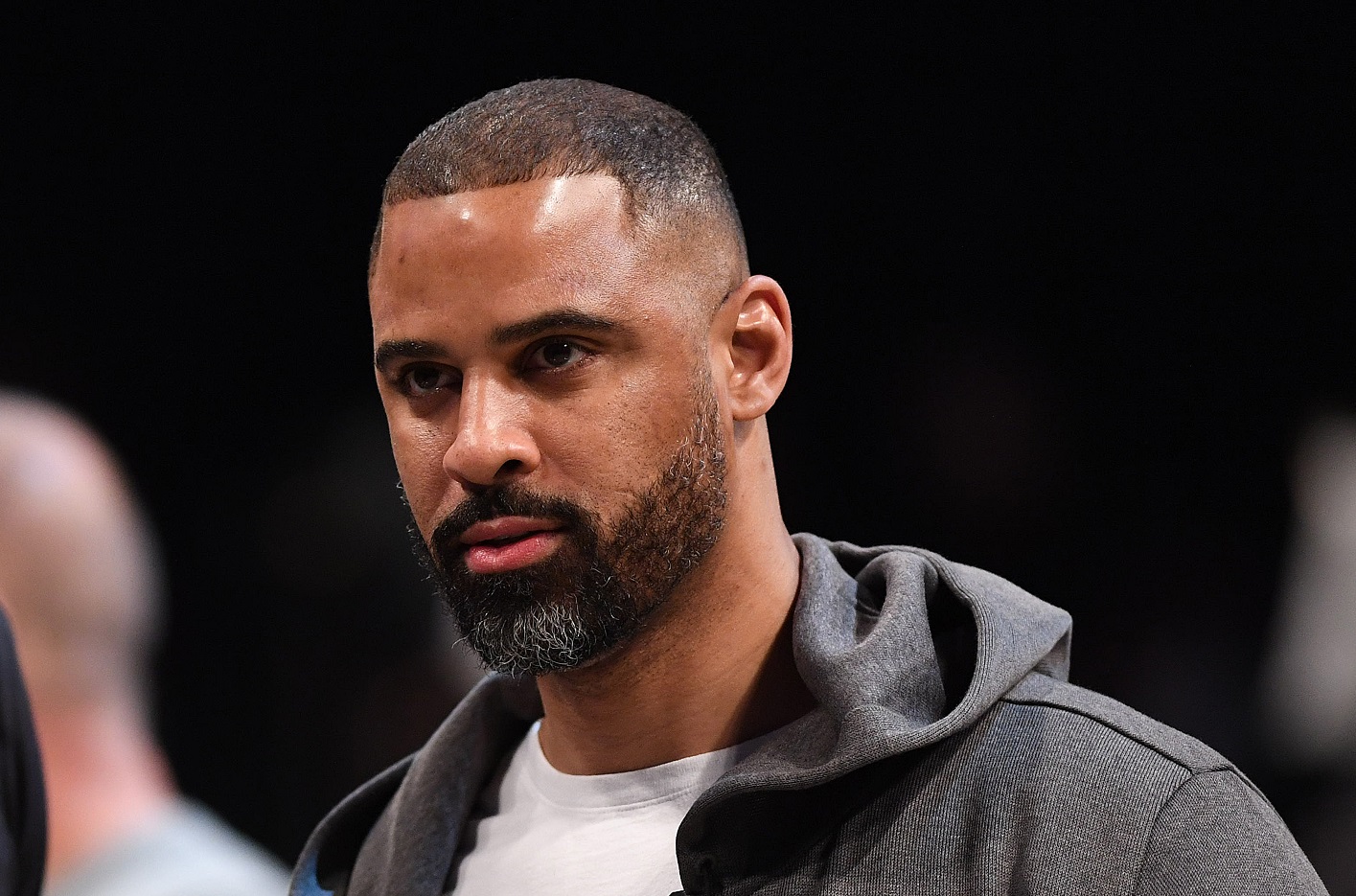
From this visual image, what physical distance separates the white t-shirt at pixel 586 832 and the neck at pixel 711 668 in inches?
1.0

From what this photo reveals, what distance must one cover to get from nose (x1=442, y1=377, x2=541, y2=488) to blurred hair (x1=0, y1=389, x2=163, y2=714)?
1.36 meters

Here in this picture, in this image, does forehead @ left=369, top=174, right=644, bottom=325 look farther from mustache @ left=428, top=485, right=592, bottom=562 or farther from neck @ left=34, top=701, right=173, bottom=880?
neck @ left=34, top=701, right=173, bottom=880

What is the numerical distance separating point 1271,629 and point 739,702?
836 mm

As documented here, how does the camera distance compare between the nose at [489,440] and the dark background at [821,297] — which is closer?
the nose at [489,440]

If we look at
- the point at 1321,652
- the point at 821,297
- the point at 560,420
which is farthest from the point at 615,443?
the point at 1321,652

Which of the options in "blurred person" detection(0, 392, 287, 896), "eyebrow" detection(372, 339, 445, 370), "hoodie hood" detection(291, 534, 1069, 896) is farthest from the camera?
"blurred person" detection(0, 392, 287, 896)

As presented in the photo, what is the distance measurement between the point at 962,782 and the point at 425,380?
618 millimetres

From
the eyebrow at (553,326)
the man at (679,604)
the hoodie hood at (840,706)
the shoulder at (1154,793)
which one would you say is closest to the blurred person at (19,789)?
the hoodie hood at (840,706)

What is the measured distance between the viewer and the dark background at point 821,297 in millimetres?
1805

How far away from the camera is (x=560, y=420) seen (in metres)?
1.27

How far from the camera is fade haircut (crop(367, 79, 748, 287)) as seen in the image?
1327mm

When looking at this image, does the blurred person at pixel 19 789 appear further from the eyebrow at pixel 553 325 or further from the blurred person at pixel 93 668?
the eyebrow at pixel 553 325

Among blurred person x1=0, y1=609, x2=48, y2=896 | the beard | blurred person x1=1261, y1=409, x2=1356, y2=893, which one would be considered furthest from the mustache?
blurred person x1=1261, y1=409, x2=1356, y2=893

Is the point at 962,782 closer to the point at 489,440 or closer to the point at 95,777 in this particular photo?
the point at 489,440
